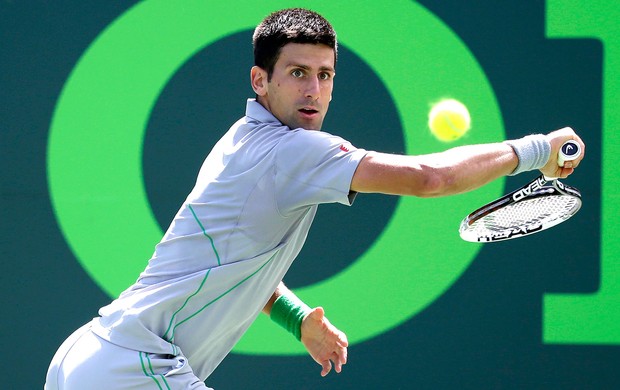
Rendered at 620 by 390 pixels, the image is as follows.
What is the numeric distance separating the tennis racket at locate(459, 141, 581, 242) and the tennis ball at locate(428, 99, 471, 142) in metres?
1.43

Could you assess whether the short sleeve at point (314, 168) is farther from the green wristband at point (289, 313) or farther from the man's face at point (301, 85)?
the green wristband at point (289, 313)

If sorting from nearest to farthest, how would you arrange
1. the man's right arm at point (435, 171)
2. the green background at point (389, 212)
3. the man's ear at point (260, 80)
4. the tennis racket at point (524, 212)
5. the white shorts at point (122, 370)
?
the man's right arm at point (435, 171), the white shorts at point (122, 370), the tennis racket at point (524, 212), the man's ear at point (260, 80), the green background at point (389, 212)

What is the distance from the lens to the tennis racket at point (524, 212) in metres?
2.91

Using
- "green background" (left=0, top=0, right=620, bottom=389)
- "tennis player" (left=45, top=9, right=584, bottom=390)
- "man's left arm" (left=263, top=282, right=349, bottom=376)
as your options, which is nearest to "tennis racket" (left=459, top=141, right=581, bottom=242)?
"tennis player" (left=45, top=9, right=584, bottom=390)

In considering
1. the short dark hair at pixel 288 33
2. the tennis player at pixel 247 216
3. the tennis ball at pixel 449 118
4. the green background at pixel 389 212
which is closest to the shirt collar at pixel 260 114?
the tennis player at pixel 247 216

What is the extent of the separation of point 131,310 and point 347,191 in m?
0.71

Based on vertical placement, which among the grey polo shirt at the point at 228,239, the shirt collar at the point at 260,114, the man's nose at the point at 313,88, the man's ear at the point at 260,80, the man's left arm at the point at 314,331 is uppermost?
the man's ear at the point at 260,80

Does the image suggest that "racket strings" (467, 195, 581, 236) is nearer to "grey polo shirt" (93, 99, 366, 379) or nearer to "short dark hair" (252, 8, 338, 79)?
"grey polo shirt" (93, 99, 366, 379)

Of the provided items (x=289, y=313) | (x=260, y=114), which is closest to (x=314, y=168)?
(x=260, y=114)

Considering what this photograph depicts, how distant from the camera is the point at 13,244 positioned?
472cm

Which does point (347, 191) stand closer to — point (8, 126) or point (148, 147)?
point (148, 147)

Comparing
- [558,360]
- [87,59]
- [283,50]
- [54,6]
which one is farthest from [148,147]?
[558,360]

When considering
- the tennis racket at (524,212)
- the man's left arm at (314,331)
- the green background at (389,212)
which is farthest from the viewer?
the green background at (389,212)

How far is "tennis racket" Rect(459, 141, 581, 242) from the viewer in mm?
2912
